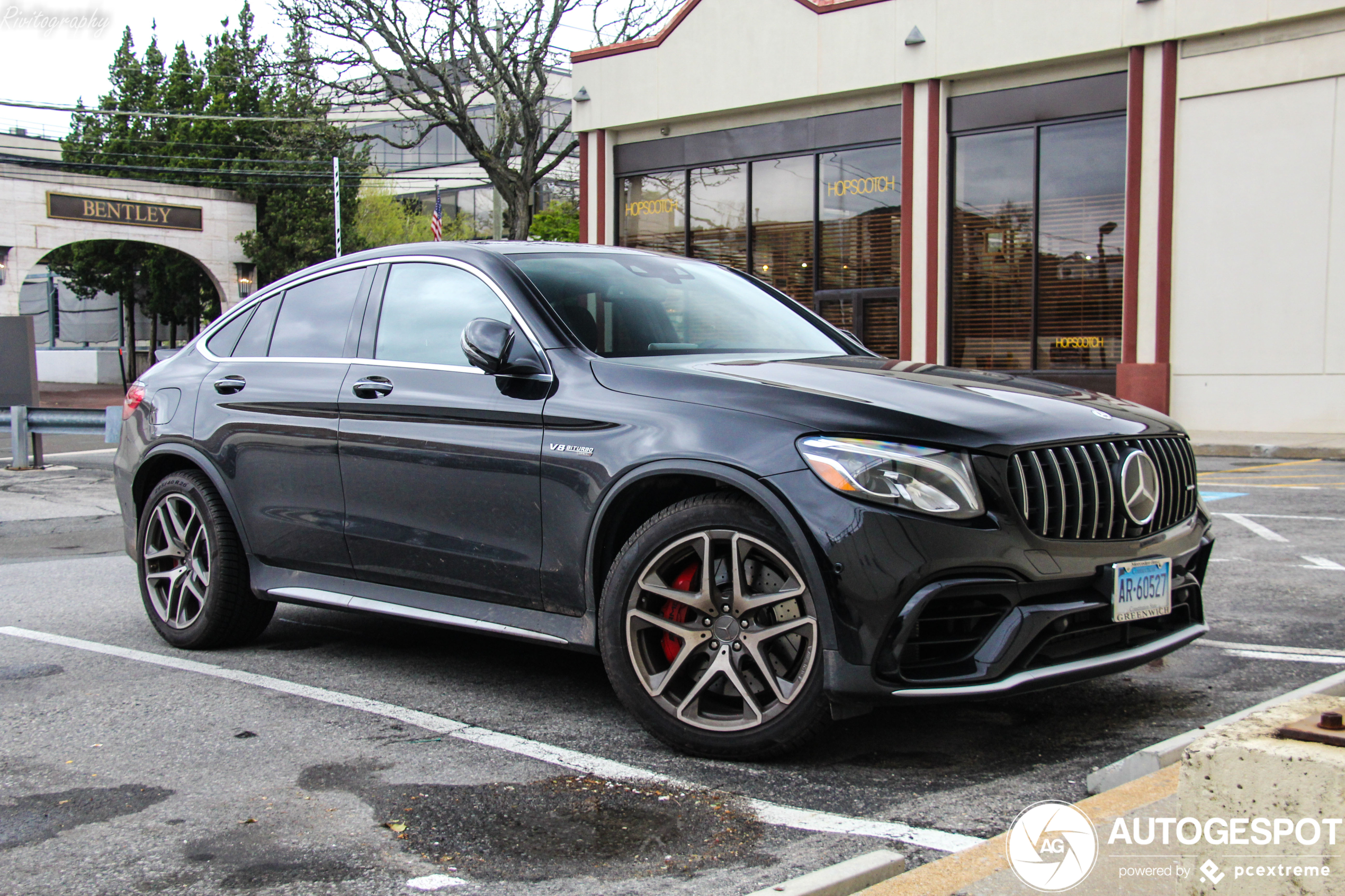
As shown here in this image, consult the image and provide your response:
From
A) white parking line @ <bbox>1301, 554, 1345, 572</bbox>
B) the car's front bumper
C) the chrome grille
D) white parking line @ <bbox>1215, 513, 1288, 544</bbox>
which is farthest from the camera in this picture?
white parking line @ <bbox>1215, 513, 1288, 544</bbox>

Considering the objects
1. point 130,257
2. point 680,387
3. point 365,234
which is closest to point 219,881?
point 680,387

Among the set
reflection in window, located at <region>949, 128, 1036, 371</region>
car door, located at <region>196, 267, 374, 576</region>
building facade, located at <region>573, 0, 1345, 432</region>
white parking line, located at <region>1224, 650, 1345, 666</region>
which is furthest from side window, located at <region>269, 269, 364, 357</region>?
reflection in window, located at <region>949, 128, 1036, 371</region>

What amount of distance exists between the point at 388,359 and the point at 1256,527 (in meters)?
6.52

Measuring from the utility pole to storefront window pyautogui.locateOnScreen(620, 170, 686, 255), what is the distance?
11574mm

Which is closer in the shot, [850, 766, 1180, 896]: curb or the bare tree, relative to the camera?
[850, 766, 1180, 896]: curb

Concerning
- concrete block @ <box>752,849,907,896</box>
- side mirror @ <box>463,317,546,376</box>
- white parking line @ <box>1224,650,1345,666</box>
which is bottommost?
white parking line @ <box>1224,650,1345,666</box>

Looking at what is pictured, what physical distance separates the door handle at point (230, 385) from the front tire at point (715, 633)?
233 centimetres

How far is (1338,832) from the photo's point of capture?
203 cm

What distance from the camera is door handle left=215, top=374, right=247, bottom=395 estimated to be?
5.33m

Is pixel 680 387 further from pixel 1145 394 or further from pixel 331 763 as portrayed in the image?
pixel 1145 394

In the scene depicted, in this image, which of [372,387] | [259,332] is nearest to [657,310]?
[372,387]

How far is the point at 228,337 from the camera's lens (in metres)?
5.68

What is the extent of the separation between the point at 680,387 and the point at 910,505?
2.89 ft

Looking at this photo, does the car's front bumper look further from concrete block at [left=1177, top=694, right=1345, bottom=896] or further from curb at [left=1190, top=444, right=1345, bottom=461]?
curb at [left=1190, top=444, right=1345, bottom=461]
